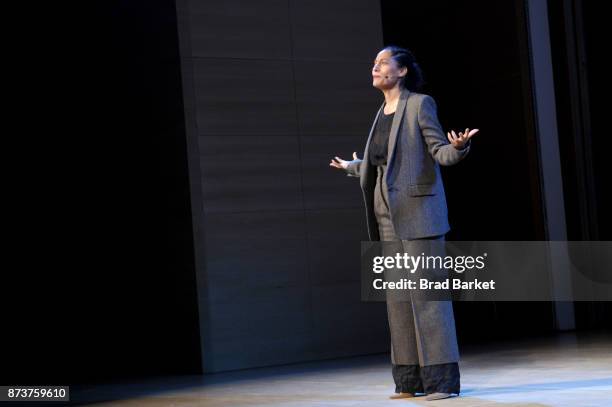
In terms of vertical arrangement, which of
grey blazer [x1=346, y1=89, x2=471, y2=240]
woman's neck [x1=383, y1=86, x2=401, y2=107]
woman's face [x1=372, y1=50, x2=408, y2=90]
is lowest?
grey blazer [x1=346, y1=89, x2=471, y2=240]

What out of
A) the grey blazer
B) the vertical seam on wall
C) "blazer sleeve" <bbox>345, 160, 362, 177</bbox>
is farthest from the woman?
the vertical seam on wall

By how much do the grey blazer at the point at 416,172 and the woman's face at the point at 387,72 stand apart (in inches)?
4.7

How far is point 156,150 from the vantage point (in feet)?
19.5

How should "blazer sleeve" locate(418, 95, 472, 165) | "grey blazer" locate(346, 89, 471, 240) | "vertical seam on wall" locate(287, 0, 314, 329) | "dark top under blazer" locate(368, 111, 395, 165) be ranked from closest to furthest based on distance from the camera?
"blazer sleeve" locate(418, 95, 472, 165)
"grey blazer" locate(346, 89, 471, 240)
"dark top under blazer" locate(368, 111, 395, 165)
"vertical seam on wall" locate(287, 0, 314, 329)

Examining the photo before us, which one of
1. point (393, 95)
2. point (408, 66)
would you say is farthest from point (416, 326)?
point (408, 66)

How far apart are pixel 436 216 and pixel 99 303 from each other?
381 centimetres

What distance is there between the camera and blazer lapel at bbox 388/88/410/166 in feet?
12.3

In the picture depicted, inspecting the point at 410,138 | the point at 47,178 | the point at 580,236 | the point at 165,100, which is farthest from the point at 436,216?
the point at 47,178

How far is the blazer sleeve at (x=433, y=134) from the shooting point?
3.60m

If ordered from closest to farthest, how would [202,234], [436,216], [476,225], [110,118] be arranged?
1. [436,216]
2. [202,234]
3. [110,118]
4. [476,225]

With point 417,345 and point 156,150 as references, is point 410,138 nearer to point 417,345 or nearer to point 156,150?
point 417,345

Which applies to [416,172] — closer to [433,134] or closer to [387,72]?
[433,134]

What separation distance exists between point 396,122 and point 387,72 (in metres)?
0.22

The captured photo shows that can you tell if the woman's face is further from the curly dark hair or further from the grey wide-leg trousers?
the grey wide-leg trousers
